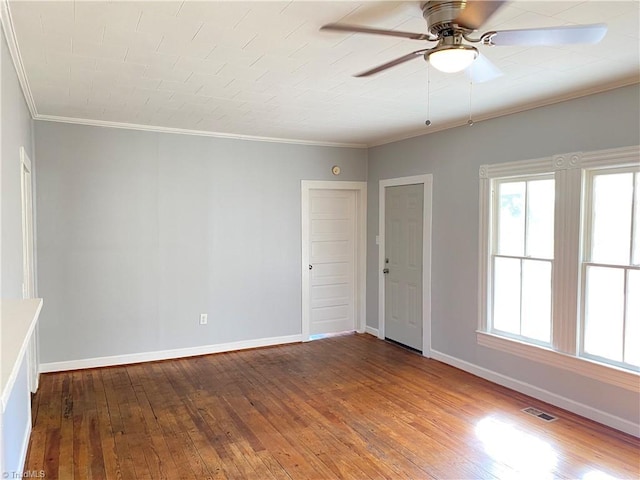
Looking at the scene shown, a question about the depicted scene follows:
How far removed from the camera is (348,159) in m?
5.93

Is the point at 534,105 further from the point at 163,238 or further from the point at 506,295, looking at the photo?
the point at 163,238

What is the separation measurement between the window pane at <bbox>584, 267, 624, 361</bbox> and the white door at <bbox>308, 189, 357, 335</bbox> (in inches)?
123

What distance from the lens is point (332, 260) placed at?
595cm

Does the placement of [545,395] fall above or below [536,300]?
below

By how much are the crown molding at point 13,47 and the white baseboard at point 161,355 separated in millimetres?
2515

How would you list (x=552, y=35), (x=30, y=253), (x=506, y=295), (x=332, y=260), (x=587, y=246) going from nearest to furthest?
1. (x=552, y=35)
2. (x=587, y=246)
3. (x=30, y=253)
4. (x=506, y=295)
5. (x=332, y=260)

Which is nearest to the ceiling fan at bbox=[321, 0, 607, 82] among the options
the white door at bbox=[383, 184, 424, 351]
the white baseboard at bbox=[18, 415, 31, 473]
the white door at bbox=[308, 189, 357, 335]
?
the white baseboard at bbox=[18, 415, 31, 473]

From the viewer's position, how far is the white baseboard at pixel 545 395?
3.19m

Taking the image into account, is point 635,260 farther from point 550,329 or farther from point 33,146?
point 33,146

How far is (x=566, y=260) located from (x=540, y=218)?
0.45 m

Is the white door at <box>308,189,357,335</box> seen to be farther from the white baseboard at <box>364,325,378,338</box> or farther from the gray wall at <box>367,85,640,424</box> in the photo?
the gray wall at <box>367,85,640,424</box>

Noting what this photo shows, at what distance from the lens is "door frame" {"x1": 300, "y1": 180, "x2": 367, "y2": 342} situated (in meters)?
5.64

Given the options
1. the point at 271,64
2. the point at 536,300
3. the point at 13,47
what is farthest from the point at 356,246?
the point at 13,47

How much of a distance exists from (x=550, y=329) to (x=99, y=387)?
3998mm
